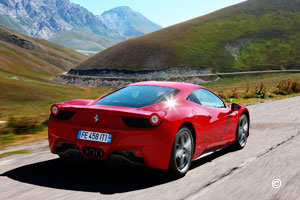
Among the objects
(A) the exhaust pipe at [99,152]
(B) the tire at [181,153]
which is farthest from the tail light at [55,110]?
(B) the tire at [181,153]

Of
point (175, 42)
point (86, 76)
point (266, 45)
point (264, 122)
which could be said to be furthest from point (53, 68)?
point (264, 122)

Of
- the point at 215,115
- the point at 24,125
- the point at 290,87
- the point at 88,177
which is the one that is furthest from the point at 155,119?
the point at 290,87

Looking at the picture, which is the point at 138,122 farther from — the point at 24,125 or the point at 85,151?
the point at 24,125

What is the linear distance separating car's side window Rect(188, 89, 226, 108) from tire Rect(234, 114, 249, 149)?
2.32 ft

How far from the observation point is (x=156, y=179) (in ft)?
15.8

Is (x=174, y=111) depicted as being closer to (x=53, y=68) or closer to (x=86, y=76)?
(x=86, y=76)

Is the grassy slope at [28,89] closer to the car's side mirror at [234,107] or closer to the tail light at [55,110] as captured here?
the tail light at [55,110]

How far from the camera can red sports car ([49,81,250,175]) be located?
4410 millimetres

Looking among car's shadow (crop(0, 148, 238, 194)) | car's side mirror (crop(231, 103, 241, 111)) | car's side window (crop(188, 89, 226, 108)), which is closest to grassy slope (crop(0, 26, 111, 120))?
car's shadow (crop(0, 148, 238, 194))

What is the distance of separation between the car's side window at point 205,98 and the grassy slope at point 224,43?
96177 mm

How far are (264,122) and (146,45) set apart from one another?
109100mm

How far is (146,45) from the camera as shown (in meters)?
118

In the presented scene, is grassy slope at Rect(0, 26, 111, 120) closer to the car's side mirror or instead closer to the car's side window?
the car's side window

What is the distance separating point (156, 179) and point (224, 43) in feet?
371
